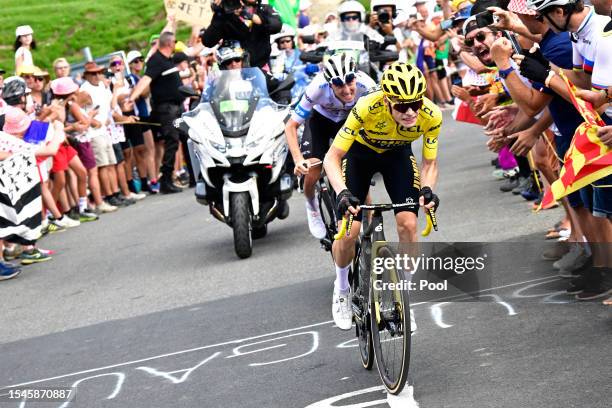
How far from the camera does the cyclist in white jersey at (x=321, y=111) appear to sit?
915cm

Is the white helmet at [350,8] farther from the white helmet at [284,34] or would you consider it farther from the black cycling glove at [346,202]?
the black cycling glove at [346,202]

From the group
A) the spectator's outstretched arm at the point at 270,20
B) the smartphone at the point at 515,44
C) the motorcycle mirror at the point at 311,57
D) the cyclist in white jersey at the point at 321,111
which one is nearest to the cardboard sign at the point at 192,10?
the spectator's outstretched arm at the point at 270,20

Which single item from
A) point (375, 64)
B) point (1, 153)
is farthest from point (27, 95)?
point (375, 64)

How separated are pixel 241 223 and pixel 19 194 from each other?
315 cm

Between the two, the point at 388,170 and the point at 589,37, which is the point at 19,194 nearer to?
the point at 388,170

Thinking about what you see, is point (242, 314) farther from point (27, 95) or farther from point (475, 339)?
point (27, 95)

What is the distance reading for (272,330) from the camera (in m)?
9.28

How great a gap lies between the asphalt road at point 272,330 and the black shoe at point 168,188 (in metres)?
5.46

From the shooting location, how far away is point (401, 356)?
663 centimetres

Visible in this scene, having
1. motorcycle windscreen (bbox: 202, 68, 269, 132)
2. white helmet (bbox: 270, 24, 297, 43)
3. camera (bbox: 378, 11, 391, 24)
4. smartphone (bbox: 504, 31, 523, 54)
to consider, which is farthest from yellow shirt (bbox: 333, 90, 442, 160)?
white helmet (bbox: 270, 24, 297, 43)

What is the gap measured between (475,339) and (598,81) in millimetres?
1853

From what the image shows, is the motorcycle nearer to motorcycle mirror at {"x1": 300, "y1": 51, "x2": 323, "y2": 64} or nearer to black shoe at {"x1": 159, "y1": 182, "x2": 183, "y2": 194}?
motorcycle mirror at {"x1": 300, "y1": 51, "x2": 323, "y2": 64}

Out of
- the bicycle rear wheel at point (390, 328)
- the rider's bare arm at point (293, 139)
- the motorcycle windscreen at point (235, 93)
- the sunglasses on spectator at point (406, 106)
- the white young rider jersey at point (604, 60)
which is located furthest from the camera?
the motorcycle windscreen at point (235, 93)

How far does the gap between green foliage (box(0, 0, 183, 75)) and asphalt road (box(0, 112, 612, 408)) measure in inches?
733
